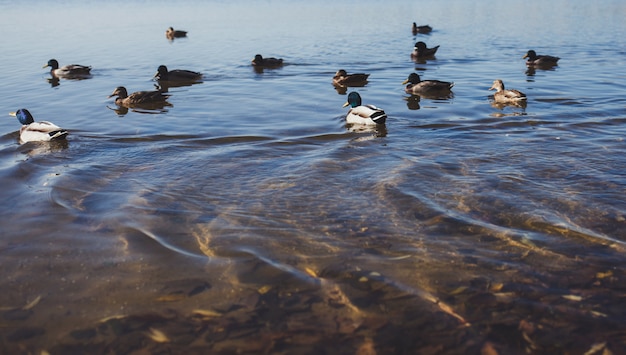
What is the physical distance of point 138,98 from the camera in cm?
1432

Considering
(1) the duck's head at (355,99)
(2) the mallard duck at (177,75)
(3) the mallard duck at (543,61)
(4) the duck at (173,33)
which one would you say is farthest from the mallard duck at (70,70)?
(3) the mallard duck at (543,61)

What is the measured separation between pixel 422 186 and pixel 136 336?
4269 mm

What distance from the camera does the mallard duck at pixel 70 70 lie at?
1825 cm

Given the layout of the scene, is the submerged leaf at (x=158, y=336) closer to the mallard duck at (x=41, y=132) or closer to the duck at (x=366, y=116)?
the mallard duck at (x=41, y=132)

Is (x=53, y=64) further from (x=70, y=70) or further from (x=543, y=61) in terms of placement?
(x=543, y=61)

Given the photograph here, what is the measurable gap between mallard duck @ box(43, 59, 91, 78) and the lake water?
2.87 m

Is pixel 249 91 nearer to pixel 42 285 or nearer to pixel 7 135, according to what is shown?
pixel 7 135


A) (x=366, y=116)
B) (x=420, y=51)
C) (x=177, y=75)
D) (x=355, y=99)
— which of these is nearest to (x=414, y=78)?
(x=355, y=99)

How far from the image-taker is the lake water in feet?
15.1

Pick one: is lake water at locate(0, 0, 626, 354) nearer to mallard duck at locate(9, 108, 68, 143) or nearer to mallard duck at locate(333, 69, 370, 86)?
mallard duck at locate(9, 108, 68, 143)

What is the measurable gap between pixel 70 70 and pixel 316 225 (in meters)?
14.6

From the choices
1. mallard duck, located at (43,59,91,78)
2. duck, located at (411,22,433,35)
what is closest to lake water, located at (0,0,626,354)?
mallard duck, located at (43,59,91,78)

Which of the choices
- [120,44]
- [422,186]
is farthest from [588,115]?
[120,44]

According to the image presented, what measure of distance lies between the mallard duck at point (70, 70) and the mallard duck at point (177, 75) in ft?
9.03
